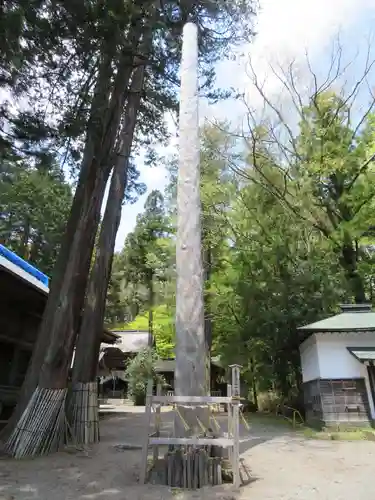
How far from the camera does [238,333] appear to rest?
52.1 feet

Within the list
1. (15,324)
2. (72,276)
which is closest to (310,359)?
(72,276)

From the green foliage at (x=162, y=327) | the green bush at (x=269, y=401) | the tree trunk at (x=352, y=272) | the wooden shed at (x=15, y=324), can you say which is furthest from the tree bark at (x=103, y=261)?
the green foliage at (x=162, y=327)

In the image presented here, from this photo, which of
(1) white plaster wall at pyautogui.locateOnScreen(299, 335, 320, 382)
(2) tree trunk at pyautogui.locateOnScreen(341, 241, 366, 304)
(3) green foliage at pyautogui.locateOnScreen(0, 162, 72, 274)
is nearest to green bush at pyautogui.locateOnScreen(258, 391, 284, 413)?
(1) white plaster wall at pyautogui.locateOnScreen(299, 335, 320, 382)

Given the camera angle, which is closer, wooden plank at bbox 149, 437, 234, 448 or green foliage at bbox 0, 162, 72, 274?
wooden plank at bbox 149, 437, 234, 448

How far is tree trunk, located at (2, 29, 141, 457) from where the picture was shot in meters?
6.66

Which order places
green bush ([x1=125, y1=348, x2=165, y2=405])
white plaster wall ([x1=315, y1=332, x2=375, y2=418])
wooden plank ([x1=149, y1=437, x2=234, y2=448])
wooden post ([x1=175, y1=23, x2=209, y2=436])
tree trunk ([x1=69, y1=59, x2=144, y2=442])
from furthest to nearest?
green bush ([x1=125, y1=348, x2=165, y2=405]) < white plaster wall ([x1=315, y1=332, x2=375, y2=418]) < tree trunk ([x1=69, y1=59, x2=144, y2=442]) < wooden post ([x1=175, y1=23, x2=209, y2=436]) < wooden plank ([x1=149, y1=437, x2=234, y2=448])

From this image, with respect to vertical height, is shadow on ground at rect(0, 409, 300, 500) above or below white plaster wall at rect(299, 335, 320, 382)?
below

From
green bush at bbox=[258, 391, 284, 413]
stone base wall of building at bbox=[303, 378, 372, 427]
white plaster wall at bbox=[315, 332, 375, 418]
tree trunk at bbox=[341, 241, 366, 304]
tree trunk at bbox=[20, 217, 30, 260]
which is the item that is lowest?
stone base wall of building at bbox=[303, 378, 372, 427]

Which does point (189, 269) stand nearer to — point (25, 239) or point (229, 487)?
point (229, 487)

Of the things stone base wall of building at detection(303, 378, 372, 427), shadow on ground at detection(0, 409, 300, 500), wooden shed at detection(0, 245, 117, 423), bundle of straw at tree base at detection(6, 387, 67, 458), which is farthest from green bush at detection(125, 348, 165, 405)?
bundle of straw at tree base at detection(6, 387, 67, 458)

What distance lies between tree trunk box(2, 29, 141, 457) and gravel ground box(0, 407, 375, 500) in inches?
28.2

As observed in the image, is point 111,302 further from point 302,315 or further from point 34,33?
point 34,33

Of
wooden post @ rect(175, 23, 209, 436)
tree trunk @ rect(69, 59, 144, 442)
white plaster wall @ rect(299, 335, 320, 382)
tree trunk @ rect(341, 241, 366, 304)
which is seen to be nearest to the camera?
wooden post @ rect(175, 23, 209, 436)

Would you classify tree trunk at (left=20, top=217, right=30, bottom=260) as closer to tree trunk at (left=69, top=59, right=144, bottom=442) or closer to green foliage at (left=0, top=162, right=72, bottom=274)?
green foliage at (left=0, top=162, right=72, bottom=274)
